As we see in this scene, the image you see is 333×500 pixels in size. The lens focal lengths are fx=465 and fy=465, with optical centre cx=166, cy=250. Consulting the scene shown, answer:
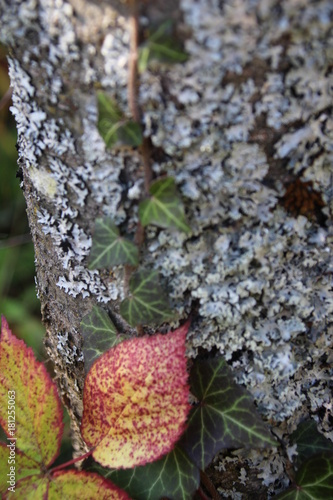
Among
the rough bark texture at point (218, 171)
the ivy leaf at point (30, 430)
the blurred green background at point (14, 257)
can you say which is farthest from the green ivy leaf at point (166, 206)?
the blurred green background at point (14, 257)

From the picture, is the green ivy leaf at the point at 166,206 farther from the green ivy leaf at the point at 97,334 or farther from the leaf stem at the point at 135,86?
the green ivy leaf at the point at 97,334

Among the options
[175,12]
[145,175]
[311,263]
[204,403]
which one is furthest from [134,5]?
[204,403]

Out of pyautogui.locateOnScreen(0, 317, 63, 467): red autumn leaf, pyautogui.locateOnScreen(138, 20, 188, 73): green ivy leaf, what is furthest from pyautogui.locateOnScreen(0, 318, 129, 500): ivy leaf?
pyautogui.locateOnScreen(138, 20, 188, 73): green ivy leaf

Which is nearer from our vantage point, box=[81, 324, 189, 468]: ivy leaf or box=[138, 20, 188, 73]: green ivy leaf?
box=[138, 20, 188, 73]: green ivy leaf

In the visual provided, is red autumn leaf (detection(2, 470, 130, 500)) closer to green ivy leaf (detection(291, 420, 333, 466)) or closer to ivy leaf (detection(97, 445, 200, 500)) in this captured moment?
ivy leaf (detection(97, 445, 200, 500))

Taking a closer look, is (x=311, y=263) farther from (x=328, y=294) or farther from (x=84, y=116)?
(x=84, y=116)

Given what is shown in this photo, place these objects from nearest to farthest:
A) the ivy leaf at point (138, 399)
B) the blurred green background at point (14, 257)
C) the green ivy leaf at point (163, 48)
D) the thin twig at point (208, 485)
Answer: the green ivy leaf at point (163, 48) → the ivy leaf at point (138, 399) → the thin twig at point (208, 485) → the blurred green background at point (14, 257)

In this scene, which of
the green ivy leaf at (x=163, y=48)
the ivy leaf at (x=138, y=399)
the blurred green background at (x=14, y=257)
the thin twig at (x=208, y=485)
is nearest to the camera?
the green ivy leaf at (x=163, y=48)
